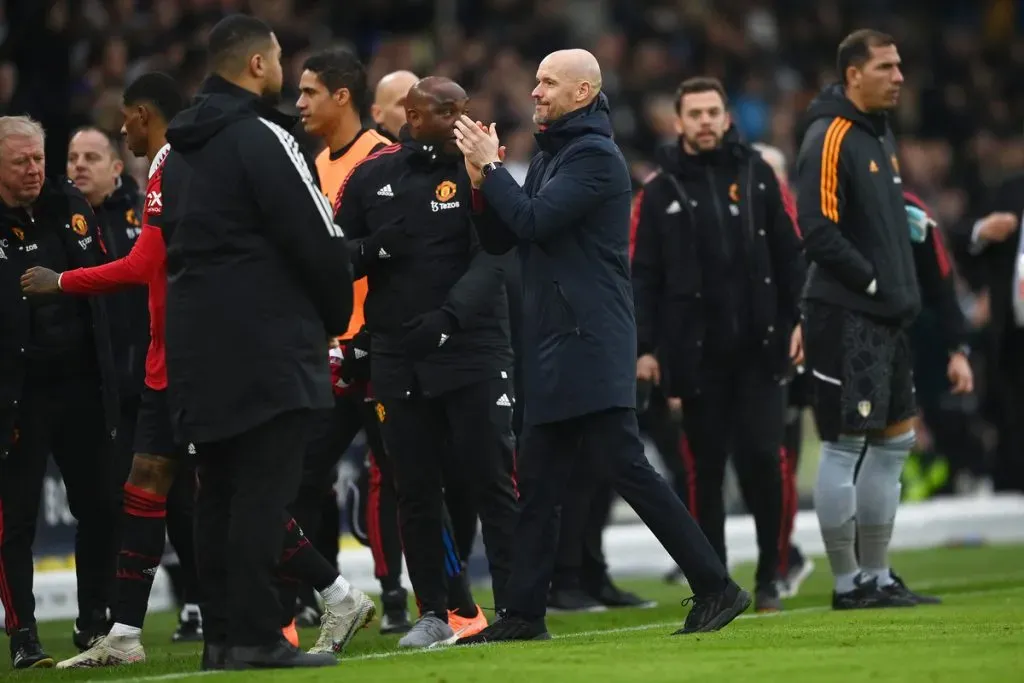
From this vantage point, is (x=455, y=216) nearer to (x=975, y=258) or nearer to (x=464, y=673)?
(x=464, y=673)

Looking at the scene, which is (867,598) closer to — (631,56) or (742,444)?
(742,444)

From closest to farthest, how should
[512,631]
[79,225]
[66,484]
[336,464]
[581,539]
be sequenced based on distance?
[512,631]
[79,225]
[66,484]
[336,464]
[581,539]

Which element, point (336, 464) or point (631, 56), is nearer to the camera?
point (336, 464)

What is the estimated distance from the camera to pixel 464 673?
6730mm

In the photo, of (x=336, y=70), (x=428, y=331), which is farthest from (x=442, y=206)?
(x=336, y=70)

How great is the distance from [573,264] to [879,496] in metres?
2.73

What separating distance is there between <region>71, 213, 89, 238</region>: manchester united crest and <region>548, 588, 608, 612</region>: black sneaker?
10.5ft

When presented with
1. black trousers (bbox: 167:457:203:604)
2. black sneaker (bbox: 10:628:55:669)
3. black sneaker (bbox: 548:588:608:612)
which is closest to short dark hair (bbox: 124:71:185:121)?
black trousers (bbox: 167:457:203:604)

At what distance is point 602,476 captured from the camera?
7.99 meters

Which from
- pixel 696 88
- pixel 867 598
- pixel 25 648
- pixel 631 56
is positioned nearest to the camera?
pixel 25 648

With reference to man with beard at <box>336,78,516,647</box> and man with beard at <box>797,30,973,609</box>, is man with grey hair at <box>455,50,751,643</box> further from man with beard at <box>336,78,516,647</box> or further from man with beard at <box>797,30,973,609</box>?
man with beard at <box>797,30,973,609</box>

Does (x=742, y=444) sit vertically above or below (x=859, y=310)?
below

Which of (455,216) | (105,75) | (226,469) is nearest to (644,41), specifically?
(105,75)

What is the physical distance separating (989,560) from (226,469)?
785cm
